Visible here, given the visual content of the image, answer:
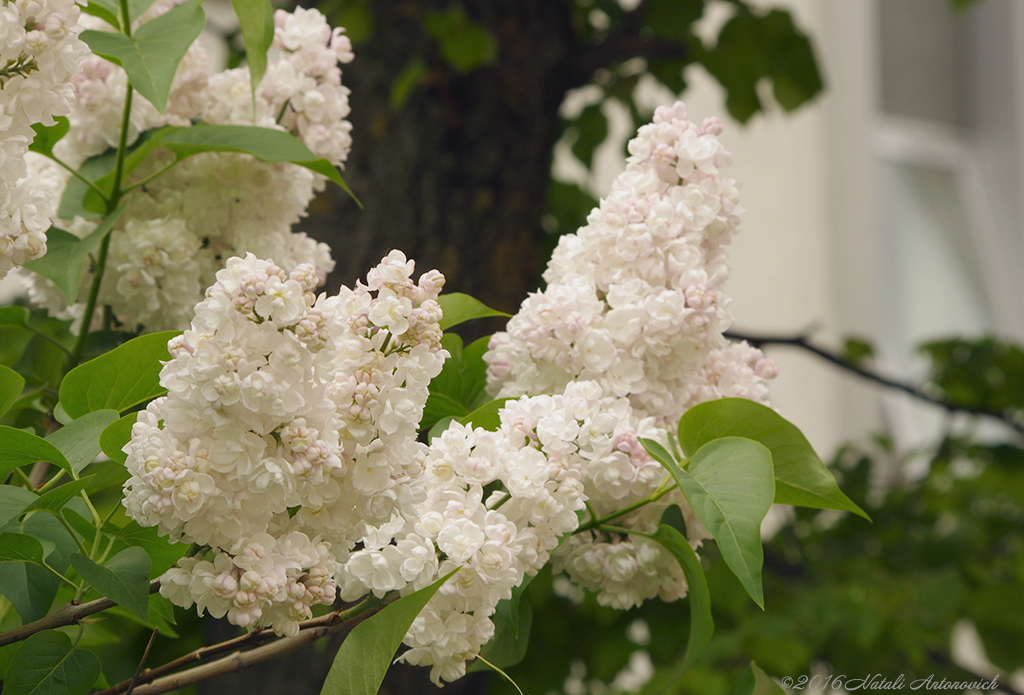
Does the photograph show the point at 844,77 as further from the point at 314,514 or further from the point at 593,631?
the point at 314,514

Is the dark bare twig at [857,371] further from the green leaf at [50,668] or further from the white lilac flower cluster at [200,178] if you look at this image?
the green leaf at [50,668]

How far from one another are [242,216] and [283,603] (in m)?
0.17

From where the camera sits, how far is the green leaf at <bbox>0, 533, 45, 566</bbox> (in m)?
0.19

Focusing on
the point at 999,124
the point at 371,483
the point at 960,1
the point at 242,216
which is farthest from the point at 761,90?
the point at 999,124

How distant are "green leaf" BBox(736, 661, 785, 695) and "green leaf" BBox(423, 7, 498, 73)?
0.45 meters

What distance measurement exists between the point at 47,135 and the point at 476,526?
18 cm

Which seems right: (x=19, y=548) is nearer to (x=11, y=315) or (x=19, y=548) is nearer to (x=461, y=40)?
(x=11, y=315)

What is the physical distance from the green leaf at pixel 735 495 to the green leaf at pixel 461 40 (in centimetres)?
44

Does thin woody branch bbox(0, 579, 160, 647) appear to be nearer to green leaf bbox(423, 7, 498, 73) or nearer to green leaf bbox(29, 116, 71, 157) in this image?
green leaf bbox(29, 116, 71, 157)

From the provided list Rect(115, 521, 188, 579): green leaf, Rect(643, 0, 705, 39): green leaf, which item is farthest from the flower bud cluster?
Rect(643, 0, 705, 39): green leaf

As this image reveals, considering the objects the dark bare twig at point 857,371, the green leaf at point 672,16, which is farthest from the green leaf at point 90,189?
the green leaf at point 672,16

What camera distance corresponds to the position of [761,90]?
898mm

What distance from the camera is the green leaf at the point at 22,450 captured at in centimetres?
18

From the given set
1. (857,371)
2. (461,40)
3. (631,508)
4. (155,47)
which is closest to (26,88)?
(155,47)
